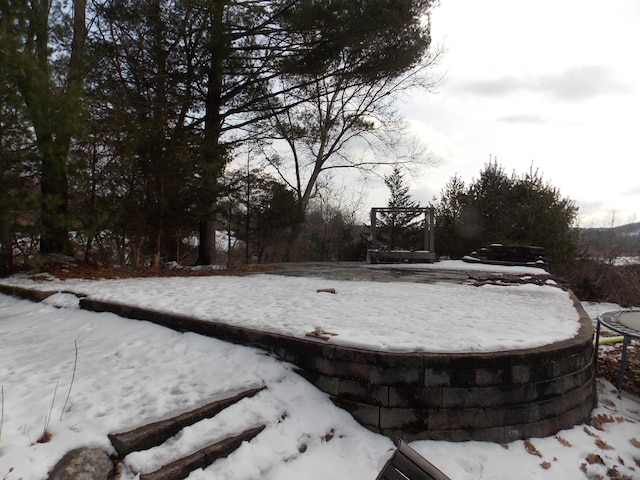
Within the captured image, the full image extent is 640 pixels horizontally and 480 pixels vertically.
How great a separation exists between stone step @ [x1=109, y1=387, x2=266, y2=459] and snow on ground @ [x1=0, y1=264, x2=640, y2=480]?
5 centimetres

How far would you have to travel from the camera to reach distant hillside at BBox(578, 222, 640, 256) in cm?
1355

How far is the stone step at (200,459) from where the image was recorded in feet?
6.21

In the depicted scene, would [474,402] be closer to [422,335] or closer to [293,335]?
[422,335]

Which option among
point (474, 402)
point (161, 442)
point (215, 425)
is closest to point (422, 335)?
point (474, 402)

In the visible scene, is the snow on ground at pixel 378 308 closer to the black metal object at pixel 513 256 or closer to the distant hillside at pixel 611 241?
the black metal object at pixel 513 256

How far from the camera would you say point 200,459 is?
2053 millimetres

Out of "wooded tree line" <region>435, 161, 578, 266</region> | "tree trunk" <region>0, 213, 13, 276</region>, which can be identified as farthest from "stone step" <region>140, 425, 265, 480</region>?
"wooded tree line" <region>435, 161, 578, 266</region>

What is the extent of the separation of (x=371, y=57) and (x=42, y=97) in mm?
7771

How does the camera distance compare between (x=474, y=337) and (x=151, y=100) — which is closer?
(x=474, y=337)

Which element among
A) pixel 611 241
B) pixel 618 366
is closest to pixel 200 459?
pixel 618 366

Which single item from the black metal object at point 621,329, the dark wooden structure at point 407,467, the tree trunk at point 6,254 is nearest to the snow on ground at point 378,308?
the black metal object at point 621,329

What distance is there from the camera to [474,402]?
262 cm

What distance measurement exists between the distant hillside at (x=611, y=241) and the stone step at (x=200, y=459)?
13.4 metres

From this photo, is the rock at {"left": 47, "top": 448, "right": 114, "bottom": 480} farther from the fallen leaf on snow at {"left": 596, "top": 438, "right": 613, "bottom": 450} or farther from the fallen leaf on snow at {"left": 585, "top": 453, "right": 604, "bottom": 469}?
the fallen leaf on snow at {"left": 596, "top": 438, "right": 613, "bottom": 450}
